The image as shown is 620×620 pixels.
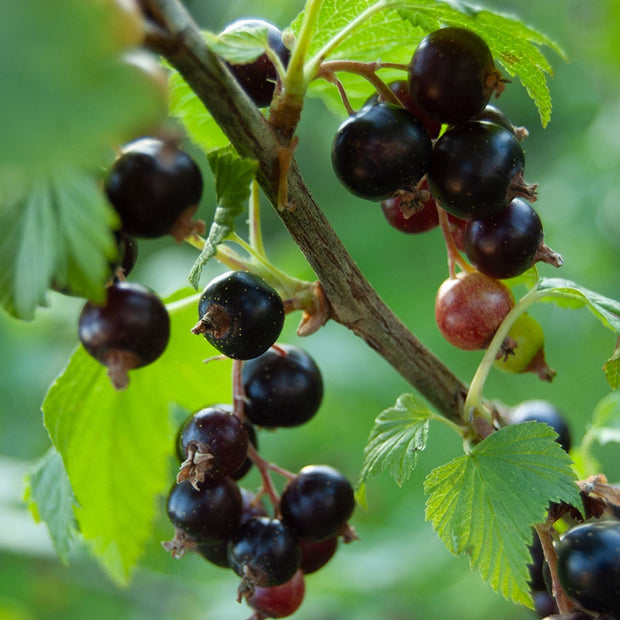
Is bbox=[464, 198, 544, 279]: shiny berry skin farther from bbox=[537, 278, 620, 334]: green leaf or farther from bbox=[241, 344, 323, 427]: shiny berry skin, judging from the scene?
bbox=[241, 344, 323, 427]: shiny berry skin

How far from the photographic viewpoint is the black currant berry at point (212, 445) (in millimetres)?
990

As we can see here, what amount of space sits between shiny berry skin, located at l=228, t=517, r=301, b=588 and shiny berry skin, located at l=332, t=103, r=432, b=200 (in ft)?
1.60

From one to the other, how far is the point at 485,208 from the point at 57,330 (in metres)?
2.81

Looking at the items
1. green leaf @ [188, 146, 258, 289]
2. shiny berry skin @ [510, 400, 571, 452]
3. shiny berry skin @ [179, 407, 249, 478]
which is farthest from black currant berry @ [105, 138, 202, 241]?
shiny berry skin @ [510, 400, 571, 452]

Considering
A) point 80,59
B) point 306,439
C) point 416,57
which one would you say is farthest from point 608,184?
point 80,59

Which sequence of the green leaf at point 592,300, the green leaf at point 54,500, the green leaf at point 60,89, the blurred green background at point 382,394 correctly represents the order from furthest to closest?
the blurred green background at point 382,394 → the green leaf at point 54,500 → the green leaf at point 592,300 → the green leaf at point 60,89

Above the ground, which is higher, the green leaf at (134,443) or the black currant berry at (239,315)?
the black currant berry at (239,315)

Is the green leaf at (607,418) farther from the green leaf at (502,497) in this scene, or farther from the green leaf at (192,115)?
the green leaf at (192,115)

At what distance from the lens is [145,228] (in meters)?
Answer: 0.78

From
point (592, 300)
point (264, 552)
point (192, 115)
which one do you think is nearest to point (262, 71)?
point (192, 115)

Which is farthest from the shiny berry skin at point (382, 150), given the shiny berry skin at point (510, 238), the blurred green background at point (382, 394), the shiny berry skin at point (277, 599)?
the blurred green background at point (382, 394)

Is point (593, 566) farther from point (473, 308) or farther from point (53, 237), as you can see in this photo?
point (53, 237)

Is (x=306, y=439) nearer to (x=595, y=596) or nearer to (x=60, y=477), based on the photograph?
(x=60, y=477)

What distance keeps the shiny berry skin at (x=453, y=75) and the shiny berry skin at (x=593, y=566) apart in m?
0.54
